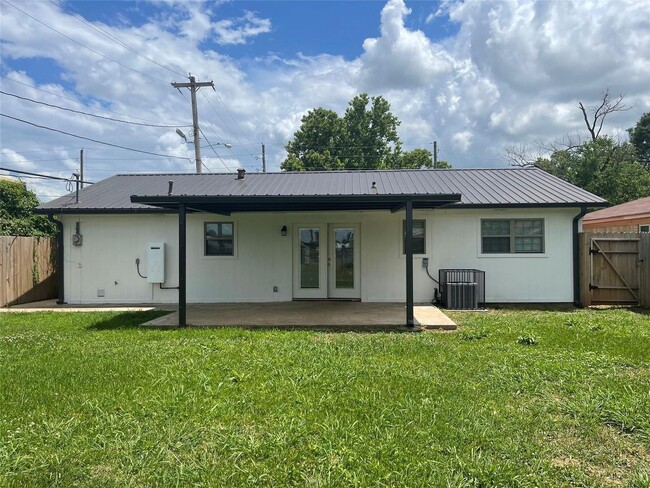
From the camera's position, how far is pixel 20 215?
50.8ft

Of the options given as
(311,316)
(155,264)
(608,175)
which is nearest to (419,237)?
(311,316)

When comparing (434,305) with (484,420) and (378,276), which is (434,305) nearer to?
(378,276)

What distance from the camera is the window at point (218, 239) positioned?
10539mm

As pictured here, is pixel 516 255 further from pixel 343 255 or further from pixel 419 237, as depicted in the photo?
pixel 343 255

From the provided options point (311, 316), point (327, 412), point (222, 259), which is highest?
point (222, 259)

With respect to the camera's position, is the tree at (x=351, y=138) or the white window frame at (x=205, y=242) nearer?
the white window frame at (x=205, y=242)

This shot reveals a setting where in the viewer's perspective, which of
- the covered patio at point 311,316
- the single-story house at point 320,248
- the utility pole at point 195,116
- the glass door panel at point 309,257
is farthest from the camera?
the utility pole at point 195,116

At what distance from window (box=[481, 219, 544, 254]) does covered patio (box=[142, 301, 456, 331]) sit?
233 centimetres

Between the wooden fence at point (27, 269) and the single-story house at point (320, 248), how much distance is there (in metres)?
1.07

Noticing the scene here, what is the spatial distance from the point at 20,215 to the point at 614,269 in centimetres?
1939

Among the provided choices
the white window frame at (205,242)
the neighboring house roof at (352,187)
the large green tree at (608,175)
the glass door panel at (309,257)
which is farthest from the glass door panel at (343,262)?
the large green tree at (608,175)

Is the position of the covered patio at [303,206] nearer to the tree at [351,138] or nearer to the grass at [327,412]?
the grass at [327,412]

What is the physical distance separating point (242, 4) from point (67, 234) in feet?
26.1

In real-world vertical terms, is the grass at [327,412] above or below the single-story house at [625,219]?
below
